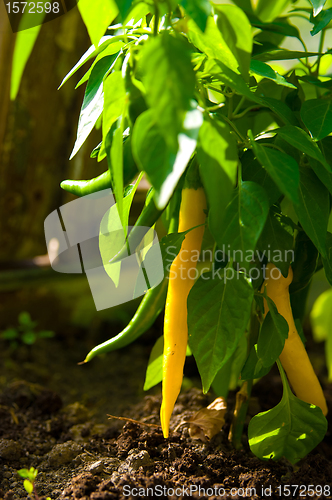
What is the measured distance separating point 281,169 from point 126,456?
51 centimetres

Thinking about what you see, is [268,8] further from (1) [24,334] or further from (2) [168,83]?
(1) [24,334]

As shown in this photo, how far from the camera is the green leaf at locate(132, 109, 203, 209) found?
307 millimetres

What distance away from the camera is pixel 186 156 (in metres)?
0.31

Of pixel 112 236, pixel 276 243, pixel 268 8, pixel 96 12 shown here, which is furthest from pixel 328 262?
pixel 268 8

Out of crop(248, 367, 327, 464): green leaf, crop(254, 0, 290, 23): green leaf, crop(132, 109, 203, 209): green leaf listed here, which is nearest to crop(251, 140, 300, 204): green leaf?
crop(132, 109, 203, 209): green leaf

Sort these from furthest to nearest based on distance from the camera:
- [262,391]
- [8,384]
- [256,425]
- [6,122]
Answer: [6,122]
[8,384]
[262,391]
[256,425]

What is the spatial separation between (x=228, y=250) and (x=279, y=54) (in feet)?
1.14

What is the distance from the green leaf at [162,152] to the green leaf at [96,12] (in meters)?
0.12

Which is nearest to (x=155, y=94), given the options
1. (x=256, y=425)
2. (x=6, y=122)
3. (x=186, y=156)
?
(x=186, y=156)

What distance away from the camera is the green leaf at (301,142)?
44 cm

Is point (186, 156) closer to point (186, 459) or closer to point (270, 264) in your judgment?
point (270, 264)

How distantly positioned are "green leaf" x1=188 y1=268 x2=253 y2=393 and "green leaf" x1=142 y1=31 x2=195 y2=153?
9.1 inches

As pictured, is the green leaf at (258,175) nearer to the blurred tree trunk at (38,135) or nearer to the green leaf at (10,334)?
the blurred tree trunk at (38,135)

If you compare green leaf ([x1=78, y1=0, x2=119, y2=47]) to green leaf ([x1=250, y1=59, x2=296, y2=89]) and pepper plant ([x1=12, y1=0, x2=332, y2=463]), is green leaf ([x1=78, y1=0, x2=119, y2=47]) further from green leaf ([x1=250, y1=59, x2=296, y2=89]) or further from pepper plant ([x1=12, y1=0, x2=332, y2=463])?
Result: green leaf ([x1=250, y1=59, x2=296, y2=89])
